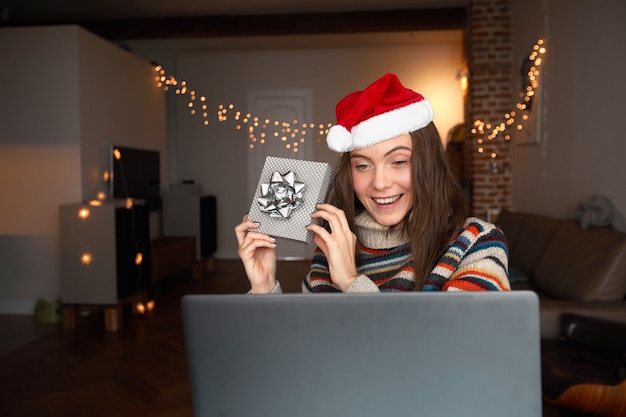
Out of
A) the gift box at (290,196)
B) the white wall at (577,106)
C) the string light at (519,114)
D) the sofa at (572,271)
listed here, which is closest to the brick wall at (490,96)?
the string light at (519,114)

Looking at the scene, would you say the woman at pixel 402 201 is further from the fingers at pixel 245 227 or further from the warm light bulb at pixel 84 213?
the warm light bulb at pixel 84 213

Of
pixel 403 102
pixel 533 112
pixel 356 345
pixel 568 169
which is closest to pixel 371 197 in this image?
pixel 403 102

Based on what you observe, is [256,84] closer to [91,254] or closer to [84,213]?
[84,213]

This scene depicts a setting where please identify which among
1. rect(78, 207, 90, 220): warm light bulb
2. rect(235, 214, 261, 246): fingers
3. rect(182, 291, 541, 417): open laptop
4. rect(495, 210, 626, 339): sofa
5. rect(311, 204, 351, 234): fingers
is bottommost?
rect(495, 210, 626, 339): sofa

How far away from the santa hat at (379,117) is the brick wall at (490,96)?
3.94 m

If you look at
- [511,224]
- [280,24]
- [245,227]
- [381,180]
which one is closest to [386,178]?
[381,180]

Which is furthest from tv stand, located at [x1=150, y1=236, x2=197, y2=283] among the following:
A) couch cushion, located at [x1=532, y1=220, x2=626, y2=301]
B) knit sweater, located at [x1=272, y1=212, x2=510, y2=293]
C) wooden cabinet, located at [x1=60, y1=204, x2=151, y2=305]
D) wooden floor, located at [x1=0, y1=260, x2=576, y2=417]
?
knit sweater, located at [x1=272, y1=212, x2=510, y2=293]

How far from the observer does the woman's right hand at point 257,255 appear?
1.16 metres

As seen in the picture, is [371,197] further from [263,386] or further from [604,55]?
[604,55]

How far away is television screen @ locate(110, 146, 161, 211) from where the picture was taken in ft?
15.9

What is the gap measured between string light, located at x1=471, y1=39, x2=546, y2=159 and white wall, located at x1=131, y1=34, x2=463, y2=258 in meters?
2.05

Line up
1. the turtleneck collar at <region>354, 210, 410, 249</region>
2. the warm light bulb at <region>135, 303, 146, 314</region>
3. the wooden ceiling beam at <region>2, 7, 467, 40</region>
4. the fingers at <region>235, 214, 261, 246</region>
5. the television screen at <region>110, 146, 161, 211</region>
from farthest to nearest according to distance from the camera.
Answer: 1. the wooden ceiling beam at <region>2, 7, 467, 40</region>
2. the television screen at <region>110, 146, 161, 211</region>
3. the warm light bulb at <region>135, 303, 146, 314</region>
4. the turtleneck collar at <region>354, 210, 410, 249</region>
5. the fingers at <region>235, 214, 261, 246</region>

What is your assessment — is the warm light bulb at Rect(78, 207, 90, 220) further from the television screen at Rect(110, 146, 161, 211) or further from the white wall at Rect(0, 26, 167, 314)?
the television screen at Rect(110, 146, 161, 211)

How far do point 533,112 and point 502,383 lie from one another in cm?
400
